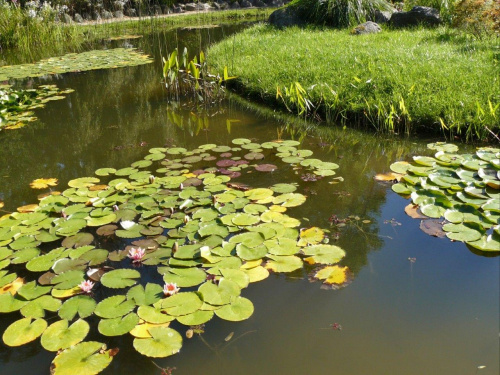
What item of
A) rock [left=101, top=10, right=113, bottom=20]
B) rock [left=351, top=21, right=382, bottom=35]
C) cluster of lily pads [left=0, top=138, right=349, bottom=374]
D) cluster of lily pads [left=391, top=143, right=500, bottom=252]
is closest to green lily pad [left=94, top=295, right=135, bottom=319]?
cluster of lily pads [left=0, top=138, right=349, bottom=374]

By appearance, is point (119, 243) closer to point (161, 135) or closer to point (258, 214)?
point (258, 214)

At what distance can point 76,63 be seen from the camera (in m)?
7.91

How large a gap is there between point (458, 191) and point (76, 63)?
6966 mm

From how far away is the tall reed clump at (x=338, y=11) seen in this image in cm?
852

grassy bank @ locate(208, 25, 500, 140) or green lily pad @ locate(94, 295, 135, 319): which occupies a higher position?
grassy bank @ locate(208, 25, 500, 140)

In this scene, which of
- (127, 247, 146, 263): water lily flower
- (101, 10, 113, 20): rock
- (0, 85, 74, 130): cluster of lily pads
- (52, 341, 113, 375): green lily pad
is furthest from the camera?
(101, 10, 113, 20): rock

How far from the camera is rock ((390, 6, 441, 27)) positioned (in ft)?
25.7

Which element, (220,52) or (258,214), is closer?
(258,214)

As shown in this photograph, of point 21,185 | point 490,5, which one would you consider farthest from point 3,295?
point 490,5

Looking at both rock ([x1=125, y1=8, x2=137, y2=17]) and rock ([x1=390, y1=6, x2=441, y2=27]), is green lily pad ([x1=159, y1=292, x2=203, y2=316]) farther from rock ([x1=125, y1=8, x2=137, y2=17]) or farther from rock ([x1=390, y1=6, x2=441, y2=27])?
rock ([x1=125, y1=8, x2=137, y2=17])

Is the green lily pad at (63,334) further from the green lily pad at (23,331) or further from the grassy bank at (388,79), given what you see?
the grassy bank at (388,79)

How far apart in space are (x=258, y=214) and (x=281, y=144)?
51.9 inches

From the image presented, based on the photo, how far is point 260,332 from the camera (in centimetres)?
190

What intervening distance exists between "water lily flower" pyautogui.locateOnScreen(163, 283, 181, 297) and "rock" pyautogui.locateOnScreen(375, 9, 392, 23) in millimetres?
7966
